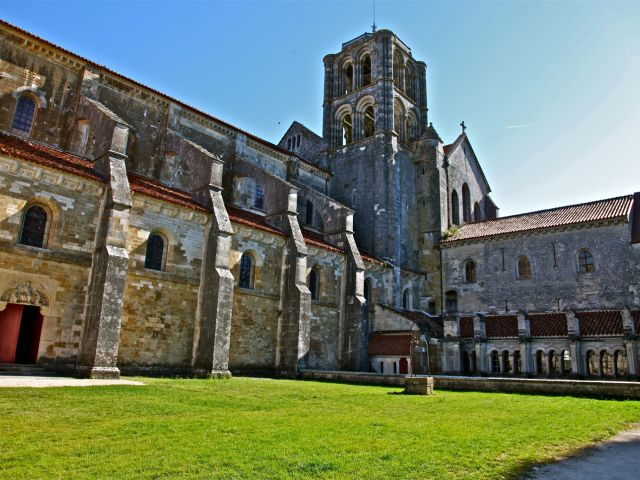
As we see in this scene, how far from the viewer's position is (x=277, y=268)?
25719 millimetres

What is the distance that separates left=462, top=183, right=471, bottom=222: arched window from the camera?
40562mm

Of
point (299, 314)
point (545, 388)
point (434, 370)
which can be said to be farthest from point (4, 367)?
point (434, 370)

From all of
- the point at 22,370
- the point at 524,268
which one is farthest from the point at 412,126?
the point at 22,370

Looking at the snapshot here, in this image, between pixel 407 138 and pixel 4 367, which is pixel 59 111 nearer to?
pixel 4 367

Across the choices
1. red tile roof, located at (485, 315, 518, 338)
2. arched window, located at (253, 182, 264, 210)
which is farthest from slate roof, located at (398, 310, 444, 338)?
arched window, located at (253, 182, 264, 210)

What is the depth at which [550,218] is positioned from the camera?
32.0m

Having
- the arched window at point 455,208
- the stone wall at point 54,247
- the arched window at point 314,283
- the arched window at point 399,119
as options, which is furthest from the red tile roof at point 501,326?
the stone wall at point 54,247

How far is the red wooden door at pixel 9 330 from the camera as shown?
17.3 metres

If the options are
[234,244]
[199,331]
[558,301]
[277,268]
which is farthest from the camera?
[558,301]

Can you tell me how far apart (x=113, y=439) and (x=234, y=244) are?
16696 millimetres

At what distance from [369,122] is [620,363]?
1045 inches

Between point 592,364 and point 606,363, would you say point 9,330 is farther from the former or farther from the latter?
point 606,363

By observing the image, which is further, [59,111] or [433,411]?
[59,111]

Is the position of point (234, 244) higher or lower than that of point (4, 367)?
higher
